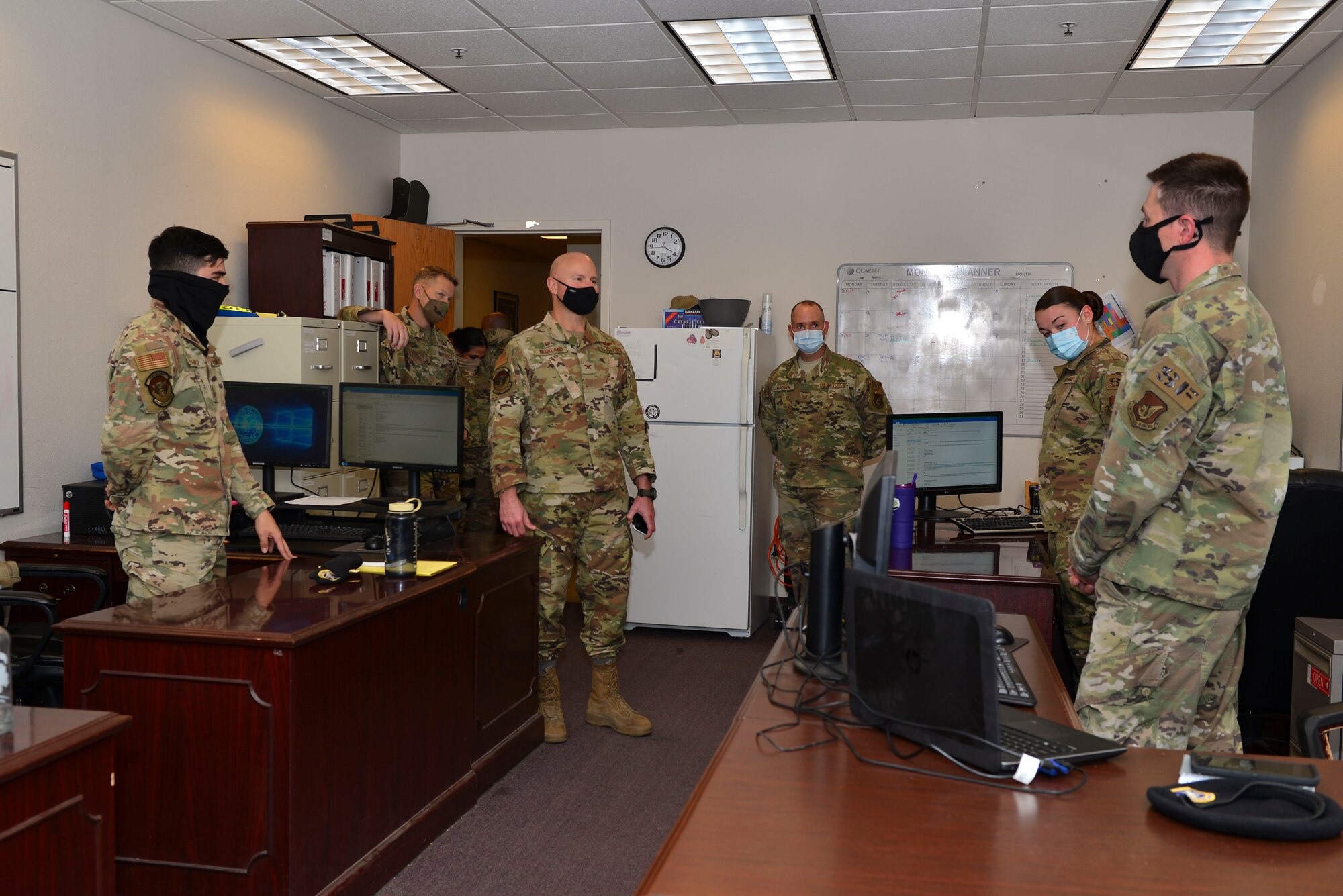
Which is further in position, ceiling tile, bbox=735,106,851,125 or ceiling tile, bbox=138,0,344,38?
ceiling tile, bbox=735,106,851,125

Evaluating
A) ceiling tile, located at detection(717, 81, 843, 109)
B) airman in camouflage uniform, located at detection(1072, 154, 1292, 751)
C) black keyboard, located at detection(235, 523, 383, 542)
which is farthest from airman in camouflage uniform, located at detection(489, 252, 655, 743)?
airman in camouflage uniform, located at detection(1072, 154, 1292, 751)

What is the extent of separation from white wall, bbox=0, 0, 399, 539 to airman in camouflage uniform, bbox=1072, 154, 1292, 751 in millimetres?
3429

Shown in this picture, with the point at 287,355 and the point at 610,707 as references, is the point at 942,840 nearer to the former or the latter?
the point at 610,707

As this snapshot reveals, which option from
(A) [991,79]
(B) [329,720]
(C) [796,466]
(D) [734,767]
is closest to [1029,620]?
(D) [734,767]

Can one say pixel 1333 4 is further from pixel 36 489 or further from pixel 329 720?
pixel 36 489

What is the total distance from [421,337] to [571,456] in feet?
4.81

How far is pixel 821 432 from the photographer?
16.1ft

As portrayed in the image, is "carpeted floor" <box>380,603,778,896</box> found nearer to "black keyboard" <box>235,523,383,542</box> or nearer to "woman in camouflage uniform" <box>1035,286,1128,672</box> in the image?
"black keyboard" <box>235,523,383,542</box>

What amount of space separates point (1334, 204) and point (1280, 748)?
2.12 m

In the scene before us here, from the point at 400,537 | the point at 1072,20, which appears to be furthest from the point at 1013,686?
the point at 1072,20

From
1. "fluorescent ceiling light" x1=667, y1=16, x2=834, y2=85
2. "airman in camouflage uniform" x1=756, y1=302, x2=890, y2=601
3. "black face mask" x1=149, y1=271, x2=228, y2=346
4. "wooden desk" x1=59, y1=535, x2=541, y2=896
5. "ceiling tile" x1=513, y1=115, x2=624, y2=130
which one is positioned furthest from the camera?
"ceiling tile" x1=513, y1=115, x2=624, y2=130

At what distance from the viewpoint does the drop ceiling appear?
12.7 feet

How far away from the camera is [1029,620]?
95.0 inches

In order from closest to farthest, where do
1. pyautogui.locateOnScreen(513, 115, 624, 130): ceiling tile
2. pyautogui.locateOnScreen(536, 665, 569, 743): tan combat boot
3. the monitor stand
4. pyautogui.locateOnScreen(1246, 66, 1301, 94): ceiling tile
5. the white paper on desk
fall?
1. the white paper on desk
2. pyautogui.locateOnScreen(536, 665, 569, 743): tan combat boot
3. the monitor stand
4. pyautogui.locateOnScreen(1246, 66, 1301, 94): ceiling tile
5. pyautogui.locateOnScreen(513, 115, 624, 130): ceiling tile
